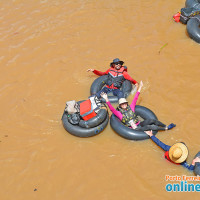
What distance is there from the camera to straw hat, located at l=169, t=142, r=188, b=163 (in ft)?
16.3

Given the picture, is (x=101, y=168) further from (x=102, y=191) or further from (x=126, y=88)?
(x=126, y=88)

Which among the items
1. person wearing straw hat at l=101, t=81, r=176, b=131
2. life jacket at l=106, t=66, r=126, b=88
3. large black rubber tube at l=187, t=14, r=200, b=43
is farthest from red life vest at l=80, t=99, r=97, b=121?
large black rubber tube at l=187, t=14, r=200, b=43

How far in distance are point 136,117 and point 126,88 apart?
3.93 feet

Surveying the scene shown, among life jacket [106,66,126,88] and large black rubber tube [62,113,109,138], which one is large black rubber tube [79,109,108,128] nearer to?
large black rubber tube [62,113,109,138]

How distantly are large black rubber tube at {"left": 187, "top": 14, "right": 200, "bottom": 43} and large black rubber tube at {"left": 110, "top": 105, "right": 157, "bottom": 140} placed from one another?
423cm

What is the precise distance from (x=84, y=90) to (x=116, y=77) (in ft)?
4.16

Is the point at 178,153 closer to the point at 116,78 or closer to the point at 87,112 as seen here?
the point at 87,112

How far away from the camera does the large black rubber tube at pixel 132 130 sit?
5.84 meters

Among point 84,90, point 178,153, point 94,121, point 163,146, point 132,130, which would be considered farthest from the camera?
point 84,90

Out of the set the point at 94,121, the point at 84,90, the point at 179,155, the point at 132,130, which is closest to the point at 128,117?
the point at 132,130

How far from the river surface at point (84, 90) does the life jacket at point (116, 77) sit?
58cm

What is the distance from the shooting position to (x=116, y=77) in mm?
7129

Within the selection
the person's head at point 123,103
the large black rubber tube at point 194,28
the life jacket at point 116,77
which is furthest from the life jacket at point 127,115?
the large black rubber tube at point 194,28

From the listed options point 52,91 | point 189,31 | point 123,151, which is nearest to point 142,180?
point 123,151
